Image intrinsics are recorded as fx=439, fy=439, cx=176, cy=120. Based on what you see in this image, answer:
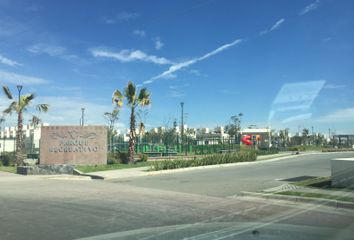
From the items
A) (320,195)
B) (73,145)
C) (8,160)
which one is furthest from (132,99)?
(320,195)

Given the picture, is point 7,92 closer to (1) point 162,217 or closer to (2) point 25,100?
(2) point 25,100

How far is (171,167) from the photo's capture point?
87.2ft

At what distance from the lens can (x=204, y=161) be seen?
29406mm

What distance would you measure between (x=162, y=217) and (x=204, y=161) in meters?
19.4

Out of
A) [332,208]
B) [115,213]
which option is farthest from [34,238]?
[332,208]

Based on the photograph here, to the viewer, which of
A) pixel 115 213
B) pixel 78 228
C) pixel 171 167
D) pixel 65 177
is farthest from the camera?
pixel 171 167

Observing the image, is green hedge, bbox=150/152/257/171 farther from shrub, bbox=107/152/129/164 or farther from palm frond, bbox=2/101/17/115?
palm frond, bbox=2/101/17/115

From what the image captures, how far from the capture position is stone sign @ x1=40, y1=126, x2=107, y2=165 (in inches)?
1212

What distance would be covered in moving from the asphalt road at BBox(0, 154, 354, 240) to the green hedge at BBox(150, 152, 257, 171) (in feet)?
35.0

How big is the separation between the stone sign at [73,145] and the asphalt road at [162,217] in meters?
15.4

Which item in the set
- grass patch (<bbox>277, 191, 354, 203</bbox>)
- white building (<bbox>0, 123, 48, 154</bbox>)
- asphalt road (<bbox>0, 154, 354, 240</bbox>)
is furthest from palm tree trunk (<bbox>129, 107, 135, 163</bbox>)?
grass patch (<bbox>277, 191, 354, 203</bbox>)

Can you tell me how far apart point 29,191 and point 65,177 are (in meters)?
7.07

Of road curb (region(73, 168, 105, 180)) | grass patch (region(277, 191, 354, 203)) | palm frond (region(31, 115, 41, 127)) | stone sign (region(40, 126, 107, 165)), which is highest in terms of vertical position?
palm frond (region(31, 115, 41, 127))

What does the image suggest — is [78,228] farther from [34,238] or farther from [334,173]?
[334,173]
